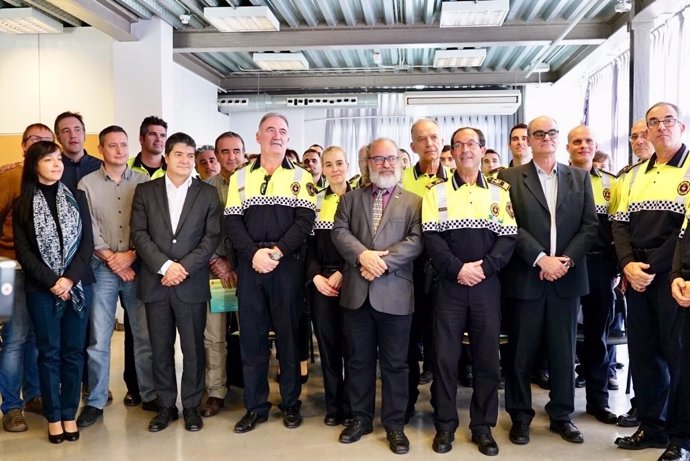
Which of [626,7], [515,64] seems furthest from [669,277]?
[515,64]

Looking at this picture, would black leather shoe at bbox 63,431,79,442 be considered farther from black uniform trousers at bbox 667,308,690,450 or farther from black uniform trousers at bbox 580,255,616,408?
black uniform trousers at bbox 667,308,690,450

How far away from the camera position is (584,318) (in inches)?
160

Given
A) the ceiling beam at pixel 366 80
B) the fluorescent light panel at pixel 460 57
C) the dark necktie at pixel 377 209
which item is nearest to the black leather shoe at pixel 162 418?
the dark necktie at pixel 377 209

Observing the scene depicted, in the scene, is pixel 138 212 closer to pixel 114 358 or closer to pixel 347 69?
pixel 114 358

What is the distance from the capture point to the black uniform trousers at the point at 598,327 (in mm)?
3961

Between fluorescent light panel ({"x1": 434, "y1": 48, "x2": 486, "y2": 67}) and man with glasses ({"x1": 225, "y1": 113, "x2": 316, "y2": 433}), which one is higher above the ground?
fluorescent light panel ({"x1": 434, "y1": 48, "x2": 486, "y2": 67})

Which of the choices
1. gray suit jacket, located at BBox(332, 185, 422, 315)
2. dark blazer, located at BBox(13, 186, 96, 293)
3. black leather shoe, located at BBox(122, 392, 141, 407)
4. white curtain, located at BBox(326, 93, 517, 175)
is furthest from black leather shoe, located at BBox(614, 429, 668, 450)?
white curtain, located at BBox(326, 93, 517, 175)

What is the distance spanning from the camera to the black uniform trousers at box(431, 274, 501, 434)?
344 centimetres

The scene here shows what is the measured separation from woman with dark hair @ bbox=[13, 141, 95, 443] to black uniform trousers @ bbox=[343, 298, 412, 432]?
5.01ft

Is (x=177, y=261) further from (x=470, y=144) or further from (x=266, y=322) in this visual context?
(x=470, y=144)

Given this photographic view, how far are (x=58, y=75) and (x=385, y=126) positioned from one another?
6.47 m

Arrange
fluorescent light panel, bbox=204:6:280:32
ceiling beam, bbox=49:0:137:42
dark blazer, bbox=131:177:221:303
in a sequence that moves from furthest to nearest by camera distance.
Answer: fluorescent light panel, bbox=204:6:280:32 → ceiling beam, bbox=49:0:137:42 → dark blazer, bbox=131:177:221:303

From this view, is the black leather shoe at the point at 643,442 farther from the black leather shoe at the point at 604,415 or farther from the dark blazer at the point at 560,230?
the dark blazer at the point at 560,230

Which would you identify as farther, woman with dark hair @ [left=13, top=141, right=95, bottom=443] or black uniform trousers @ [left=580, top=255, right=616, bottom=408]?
black uniform trousers @ [left=580, top=255, right=616, bottom=408]
